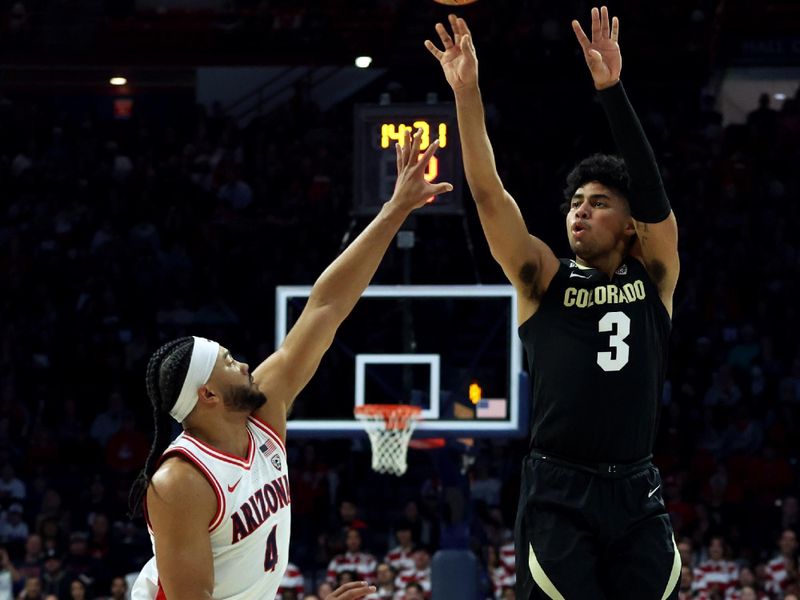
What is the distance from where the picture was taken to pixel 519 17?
863 inches

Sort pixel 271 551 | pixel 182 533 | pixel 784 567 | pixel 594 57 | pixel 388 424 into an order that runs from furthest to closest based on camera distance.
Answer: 1. pixel 784 567
2. pixel 388 424
3. pixel 594 57
4. pixel 271 551
5. pixel 182 533

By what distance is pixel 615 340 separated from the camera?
503 cm

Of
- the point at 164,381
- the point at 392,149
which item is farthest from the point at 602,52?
the point at 392,149

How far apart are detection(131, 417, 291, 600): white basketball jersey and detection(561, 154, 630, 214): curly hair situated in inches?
56.4

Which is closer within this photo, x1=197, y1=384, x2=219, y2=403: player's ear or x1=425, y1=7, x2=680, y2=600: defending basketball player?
x1=197, y1=384, x2=219, y2=403: player's ear

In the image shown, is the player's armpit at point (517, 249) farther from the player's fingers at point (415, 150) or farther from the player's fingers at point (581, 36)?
the player's fingers at point (581, 36)

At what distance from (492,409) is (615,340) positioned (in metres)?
7.08

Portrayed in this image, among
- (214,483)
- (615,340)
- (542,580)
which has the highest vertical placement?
(615,340)

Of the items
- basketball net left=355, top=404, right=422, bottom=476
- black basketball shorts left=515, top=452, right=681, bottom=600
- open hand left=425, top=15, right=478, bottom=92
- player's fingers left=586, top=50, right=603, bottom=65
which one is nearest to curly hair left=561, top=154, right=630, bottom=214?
player's fingers left=586, top=50, right=603, bottom=65

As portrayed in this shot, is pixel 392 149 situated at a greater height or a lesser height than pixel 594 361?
greater

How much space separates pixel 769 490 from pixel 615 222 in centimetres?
1121

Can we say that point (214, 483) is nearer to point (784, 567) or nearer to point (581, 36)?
point (581, 36)

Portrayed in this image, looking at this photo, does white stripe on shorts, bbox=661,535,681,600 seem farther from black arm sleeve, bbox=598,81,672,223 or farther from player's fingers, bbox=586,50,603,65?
player's fingers, bbox=586,50,603,65

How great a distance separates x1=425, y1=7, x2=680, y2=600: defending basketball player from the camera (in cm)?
494
